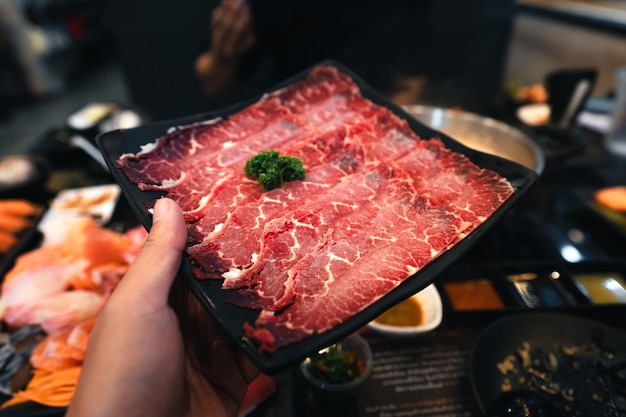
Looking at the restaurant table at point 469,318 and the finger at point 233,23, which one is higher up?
the finger at point 233,23

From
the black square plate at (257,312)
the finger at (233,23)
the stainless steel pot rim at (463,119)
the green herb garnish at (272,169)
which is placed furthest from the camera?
the finger at (233,23)

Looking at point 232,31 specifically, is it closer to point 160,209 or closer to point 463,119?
point 463,119

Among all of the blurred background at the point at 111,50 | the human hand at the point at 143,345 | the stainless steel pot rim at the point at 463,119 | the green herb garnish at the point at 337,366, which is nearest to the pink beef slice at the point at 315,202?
the human hand at the point at 143,345

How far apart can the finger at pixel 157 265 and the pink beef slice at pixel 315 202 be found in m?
0.09

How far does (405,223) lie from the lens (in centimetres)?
161

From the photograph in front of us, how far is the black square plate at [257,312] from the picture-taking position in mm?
1130

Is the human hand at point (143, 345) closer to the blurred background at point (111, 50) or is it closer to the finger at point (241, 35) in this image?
the finger at point (241, 35)

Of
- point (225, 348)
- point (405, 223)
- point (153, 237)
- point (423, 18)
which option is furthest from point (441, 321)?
point (423, 18)

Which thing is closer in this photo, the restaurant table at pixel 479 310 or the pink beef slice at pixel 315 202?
the pink beef slice at pixel 315 202

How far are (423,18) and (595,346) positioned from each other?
4.29 metres

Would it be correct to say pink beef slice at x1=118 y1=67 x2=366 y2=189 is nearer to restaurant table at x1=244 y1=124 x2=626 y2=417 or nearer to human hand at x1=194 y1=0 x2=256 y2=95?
restaurant table at x1=244 y1=124 x2=626 y2=417

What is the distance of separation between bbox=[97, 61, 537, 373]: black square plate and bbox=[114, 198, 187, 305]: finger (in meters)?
0.06

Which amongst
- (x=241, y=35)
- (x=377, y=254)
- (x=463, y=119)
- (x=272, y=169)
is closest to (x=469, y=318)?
(x=377, y=254)

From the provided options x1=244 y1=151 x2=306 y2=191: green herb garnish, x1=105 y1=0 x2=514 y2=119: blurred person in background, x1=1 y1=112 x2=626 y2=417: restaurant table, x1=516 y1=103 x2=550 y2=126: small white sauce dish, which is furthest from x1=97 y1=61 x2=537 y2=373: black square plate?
x1=516 y1=103 x2=550 y2=126: small white sauce dish
